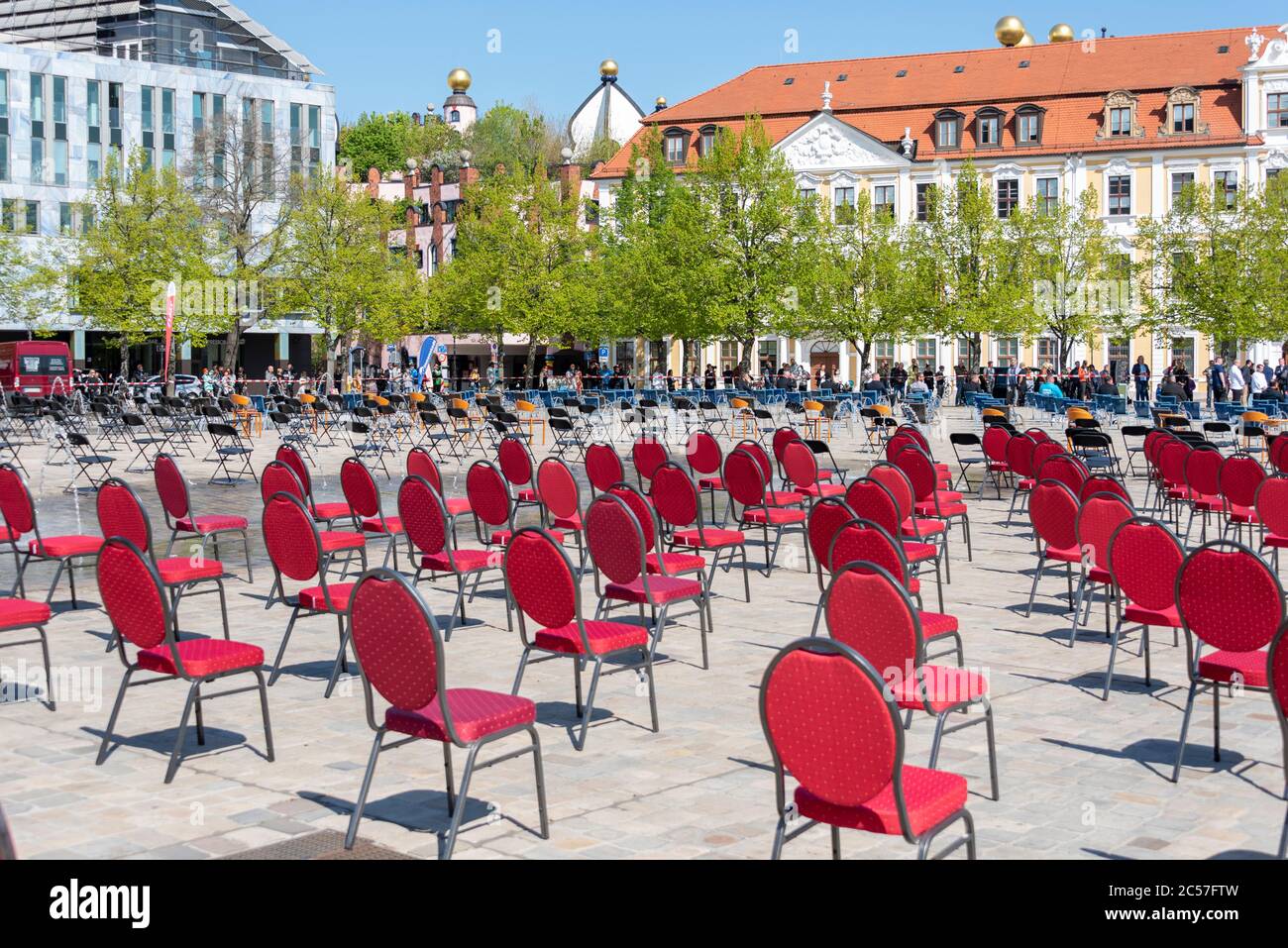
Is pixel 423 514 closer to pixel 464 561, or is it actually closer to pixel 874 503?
pixel 464 561

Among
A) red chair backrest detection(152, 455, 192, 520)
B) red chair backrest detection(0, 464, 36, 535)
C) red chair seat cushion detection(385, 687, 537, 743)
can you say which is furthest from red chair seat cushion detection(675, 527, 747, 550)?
red chair seat cushion detection(385, 687, 537, 743)

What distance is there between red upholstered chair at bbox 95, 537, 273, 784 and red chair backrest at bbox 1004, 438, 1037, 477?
Answer: 9648 mm

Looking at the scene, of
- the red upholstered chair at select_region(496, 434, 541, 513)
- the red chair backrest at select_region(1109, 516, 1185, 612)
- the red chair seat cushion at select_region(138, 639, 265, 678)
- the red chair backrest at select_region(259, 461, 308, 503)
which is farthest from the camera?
the red upholstered chair at select_region(496, 434, 541, 513)

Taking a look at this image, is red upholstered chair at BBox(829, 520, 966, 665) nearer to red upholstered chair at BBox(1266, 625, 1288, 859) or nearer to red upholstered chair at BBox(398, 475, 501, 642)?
red upholstered chair at BBox(1266, 625, 1288, 859)

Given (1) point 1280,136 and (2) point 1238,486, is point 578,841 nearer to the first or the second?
(2) point 1238,486

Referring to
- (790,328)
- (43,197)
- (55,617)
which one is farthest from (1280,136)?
(55,617)

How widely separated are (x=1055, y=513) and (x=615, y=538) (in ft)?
11.7

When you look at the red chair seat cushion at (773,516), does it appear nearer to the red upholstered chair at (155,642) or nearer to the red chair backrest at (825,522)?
the red chair backrest at (825,522)

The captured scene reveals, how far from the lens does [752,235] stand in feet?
168

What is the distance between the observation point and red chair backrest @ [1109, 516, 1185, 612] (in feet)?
24.7

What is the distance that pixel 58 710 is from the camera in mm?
7828

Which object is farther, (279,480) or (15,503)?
(279,480)

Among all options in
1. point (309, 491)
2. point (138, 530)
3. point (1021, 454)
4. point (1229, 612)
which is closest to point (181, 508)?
point (309, 491)

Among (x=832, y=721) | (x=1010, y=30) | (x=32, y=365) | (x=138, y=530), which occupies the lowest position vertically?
(x=832, y=721)
